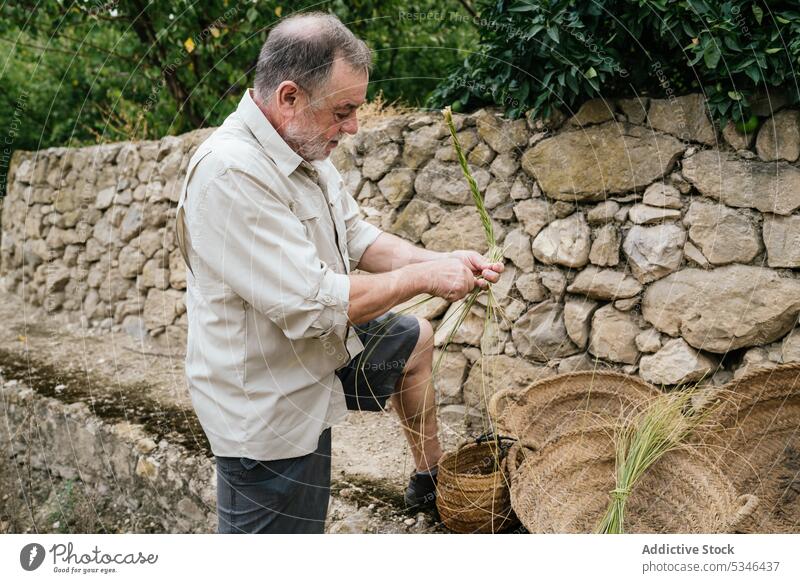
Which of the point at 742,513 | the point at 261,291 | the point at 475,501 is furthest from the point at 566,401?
the point at 261,291

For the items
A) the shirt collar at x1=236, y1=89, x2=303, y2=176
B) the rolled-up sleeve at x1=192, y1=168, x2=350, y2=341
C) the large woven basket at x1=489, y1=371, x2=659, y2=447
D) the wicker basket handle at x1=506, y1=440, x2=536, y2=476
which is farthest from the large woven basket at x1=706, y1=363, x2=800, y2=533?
the shirt collar at x1=236, y1=89, x2=303, y2=176

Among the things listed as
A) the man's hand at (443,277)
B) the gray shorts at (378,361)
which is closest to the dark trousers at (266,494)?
the gray shorts at (378,361)

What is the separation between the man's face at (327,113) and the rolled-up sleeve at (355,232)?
15.3 inches

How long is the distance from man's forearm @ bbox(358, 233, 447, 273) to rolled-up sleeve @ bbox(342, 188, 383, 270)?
0.06 ft

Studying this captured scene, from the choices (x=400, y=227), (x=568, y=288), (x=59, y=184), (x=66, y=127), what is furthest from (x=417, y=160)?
(x=66, y=127)

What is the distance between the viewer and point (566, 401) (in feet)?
7.81

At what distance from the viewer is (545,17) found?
2270 mm

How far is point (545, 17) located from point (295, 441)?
162 cm

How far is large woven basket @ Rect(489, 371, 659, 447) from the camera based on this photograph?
232 cm

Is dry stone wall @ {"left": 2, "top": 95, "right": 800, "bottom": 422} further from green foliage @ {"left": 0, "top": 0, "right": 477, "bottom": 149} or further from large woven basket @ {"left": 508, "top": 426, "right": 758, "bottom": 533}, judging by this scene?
green foliage @ {"left": 0, "top": 0, "right": 477, "bottom": 149}

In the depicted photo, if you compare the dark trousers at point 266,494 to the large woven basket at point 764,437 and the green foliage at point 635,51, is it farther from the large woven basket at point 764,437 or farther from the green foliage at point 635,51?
the green foliage at point 635,51

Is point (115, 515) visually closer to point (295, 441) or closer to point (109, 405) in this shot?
point (109, 405)

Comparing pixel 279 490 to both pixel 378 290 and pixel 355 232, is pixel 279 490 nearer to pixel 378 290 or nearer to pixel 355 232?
pixel 378 290

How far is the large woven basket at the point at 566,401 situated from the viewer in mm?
2318
